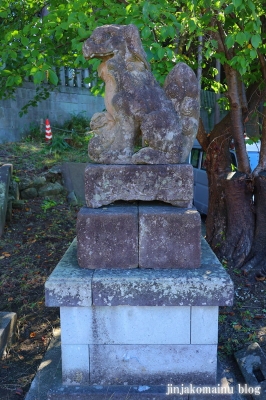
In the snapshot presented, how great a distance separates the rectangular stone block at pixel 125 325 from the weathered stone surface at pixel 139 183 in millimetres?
745

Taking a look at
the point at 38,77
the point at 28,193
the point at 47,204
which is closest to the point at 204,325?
the point at 38,77

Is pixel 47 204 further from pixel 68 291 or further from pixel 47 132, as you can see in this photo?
pixel 68 291

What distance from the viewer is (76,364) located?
109 inches

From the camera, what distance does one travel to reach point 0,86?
6.22m

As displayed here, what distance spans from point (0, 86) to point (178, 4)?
303 cm

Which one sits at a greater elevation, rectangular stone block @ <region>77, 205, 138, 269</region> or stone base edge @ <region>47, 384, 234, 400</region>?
rectangular stone block @ <region>77, 205, 138, 269</region>

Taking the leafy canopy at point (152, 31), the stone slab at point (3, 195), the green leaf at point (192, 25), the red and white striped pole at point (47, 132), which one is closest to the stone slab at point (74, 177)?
the stone slab at point (3, 195)

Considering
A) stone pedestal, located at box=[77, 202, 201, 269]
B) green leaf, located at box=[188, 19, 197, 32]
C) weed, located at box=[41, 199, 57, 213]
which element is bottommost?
weed, located at box=[41, 199, 57, 213]

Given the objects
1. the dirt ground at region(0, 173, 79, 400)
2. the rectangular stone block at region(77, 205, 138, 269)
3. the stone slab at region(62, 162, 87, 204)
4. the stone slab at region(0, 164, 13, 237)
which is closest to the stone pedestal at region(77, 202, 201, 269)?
the rectangular stone block at region(77, 205, 138, 269)

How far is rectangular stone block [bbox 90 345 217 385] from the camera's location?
2.75 meters

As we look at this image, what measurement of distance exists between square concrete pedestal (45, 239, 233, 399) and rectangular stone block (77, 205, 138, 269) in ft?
0.21

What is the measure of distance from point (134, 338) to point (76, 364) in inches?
17.4

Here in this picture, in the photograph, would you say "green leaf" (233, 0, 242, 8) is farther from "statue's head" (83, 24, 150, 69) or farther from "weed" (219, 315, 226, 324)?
"weed" (219, 315, 226, 324)

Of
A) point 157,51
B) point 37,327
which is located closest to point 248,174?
point 157,51
